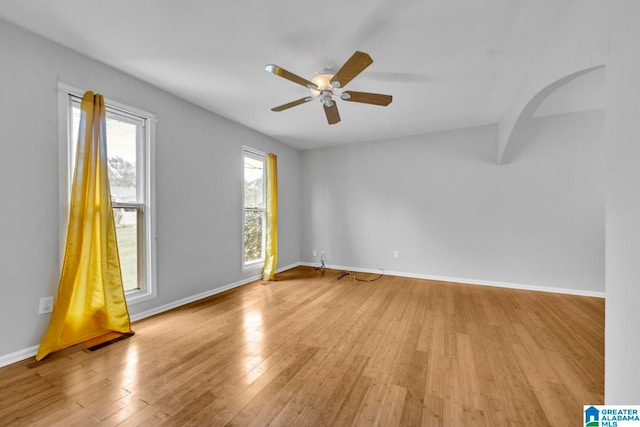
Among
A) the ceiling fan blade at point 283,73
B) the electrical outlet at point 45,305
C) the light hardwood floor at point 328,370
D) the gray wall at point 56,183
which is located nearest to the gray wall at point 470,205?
the light hardwood floor at point 328,370

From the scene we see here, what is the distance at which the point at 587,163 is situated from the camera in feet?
11.5

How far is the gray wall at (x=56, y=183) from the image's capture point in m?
1.89

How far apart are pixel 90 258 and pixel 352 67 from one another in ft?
9.11

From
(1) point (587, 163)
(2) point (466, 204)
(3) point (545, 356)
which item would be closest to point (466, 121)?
(2) point (466, 204)

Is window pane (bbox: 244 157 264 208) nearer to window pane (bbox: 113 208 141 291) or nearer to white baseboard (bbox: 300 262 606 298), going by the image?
window pane (bbox: 113 208 141 291)

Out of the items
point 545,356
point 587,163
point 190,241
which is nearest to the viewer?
point 545,356

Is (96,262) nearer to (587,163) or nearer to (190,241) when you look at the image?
(190,241)

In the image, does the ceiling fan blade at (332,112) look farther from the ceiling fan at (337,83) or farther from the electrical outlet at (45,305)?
the electrical outlet at (45,305)

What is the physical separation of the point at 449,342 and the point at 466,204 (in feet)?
8.80

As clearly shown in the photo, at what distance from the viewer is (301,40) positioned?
6.71 feet

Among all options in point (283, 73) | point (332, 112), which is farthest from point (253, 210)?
point (283, 73)

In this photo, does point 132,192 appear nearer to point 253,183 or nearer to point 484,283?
point 253,183

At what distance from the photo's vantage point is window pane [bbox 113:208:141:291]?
2631 mm

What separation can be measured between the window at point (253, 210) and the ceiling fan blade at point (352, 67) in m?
2.50
